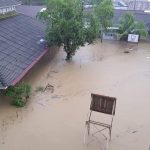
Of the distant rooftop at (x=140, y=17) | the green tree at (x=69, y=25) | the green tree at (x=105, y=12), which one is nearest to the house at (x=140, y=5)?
the distant rooftop at (x=140, y=17)

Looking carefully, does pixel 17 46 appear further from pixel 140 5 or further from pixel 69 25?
pixel 140 5

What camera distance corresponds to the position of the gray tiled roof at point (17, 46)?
1491 cm

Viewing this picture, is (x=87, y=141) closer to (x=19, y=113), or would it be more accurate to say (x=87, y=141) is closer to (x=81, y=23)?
(x=19, y=113)

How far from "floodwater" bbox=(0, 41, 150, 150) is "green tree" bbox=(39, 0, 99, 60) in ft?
6.41

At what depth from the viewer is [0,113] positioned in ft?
45.3

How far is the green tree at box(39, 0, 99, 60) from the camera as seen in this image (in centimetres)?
2141

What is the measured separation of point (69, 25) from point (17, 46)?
14.9 ft

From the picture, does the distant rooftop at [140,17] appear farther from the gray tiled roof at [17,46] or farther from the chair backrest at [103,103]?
the chair backrest at [103,103]

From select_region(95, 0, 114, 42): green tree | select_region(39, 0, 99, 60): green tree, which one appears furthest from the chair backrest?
select_region(95, 0, 114, 42): green tree

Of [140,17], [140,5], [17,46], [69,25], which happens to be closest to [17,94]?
[17,46]

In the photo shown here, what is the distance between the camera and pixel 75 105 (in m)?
15.4

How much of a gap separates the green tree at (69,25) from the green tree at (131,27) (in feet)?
33.5

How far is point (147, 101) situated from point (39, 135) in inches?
280

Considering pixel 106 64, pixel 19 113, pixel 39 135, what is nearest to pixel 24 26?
pixel 106 64
